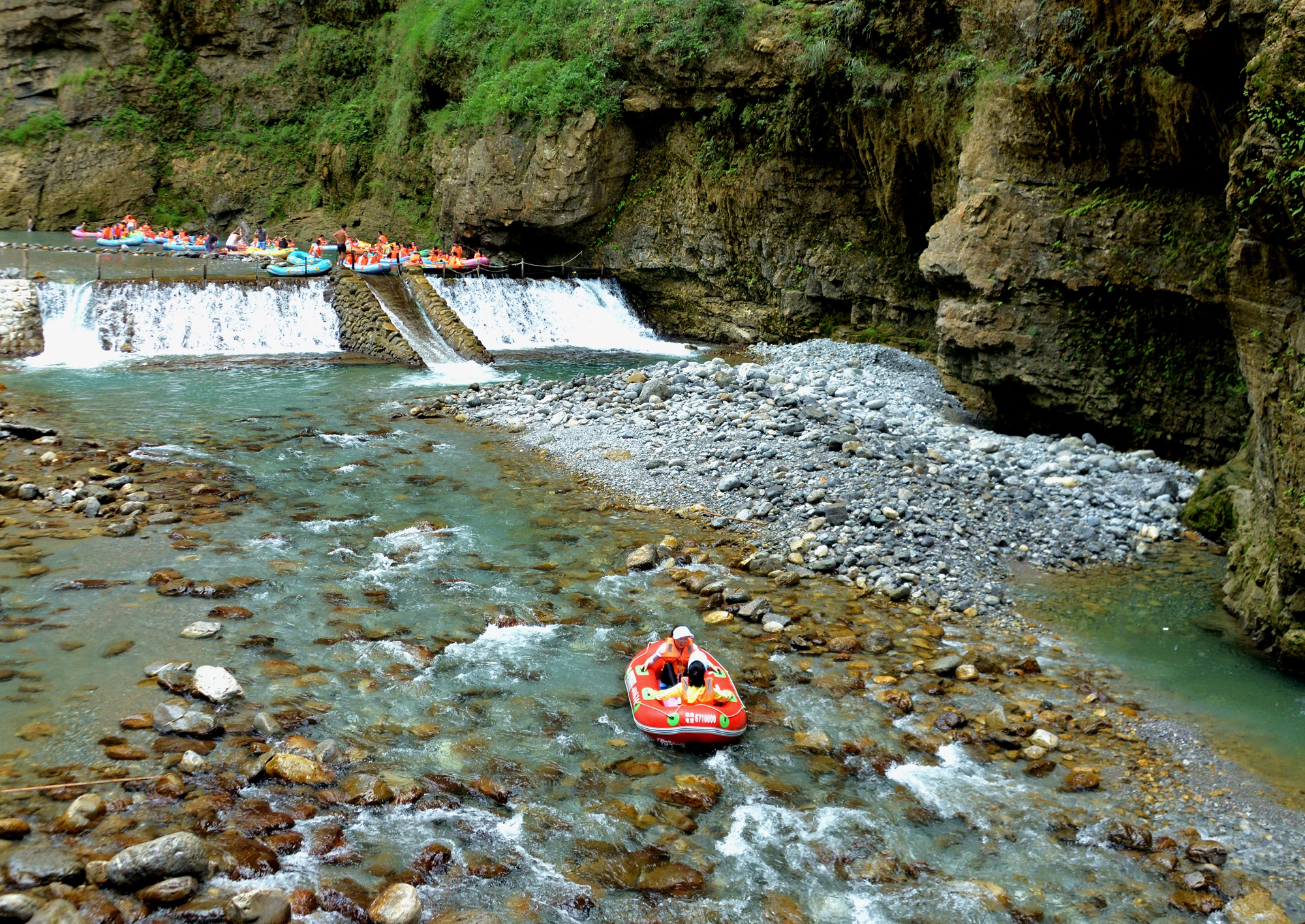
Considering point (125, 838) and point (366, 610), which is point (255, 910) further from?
point (366, 610)

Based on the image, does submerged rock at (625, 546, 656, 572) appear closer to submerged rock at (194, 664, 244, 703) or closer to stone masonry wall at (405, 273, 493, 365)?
submerged rock at (194, 664, 244, 703)

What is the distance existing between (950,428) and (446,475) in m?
7.19

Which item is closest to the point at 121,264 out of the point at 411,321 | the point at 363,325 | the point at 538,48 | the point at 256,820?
the point at 363,325

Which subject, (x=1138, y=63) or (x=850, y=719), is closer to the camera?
(x=850, y=719)

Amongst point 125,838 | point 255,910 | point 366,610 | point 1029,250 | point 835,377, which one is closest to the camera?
point 255,910

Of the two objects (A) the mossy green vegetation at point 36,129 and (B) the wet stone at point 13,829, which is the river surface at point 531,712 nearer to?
(B) the wet stone at point 13,829

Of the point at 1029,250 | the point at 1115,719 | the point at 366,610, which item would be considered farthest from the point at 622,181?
the point at 1115,719

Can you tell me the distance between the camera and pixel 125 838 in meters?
4.85

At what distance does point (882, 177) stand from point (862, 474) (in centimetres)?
874

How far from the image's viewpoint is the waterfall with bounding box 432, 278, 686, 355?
71.8ft

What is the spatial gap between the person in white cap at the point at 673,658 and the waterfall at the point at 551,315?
49.8 ft

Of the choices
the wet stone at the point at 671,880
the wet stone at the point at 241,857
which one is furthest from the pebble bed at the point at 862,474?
the wet stone at the point at 241,857

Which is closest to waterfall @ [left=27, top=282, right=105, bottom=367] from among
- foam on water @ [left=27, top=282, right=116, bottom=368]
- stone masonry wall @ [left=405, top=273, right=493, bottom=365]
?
foam on water @ [left=27, top=282, right=116, bottom=368]

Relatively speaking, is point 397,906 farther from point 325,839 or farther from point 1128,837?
point 1128,837
